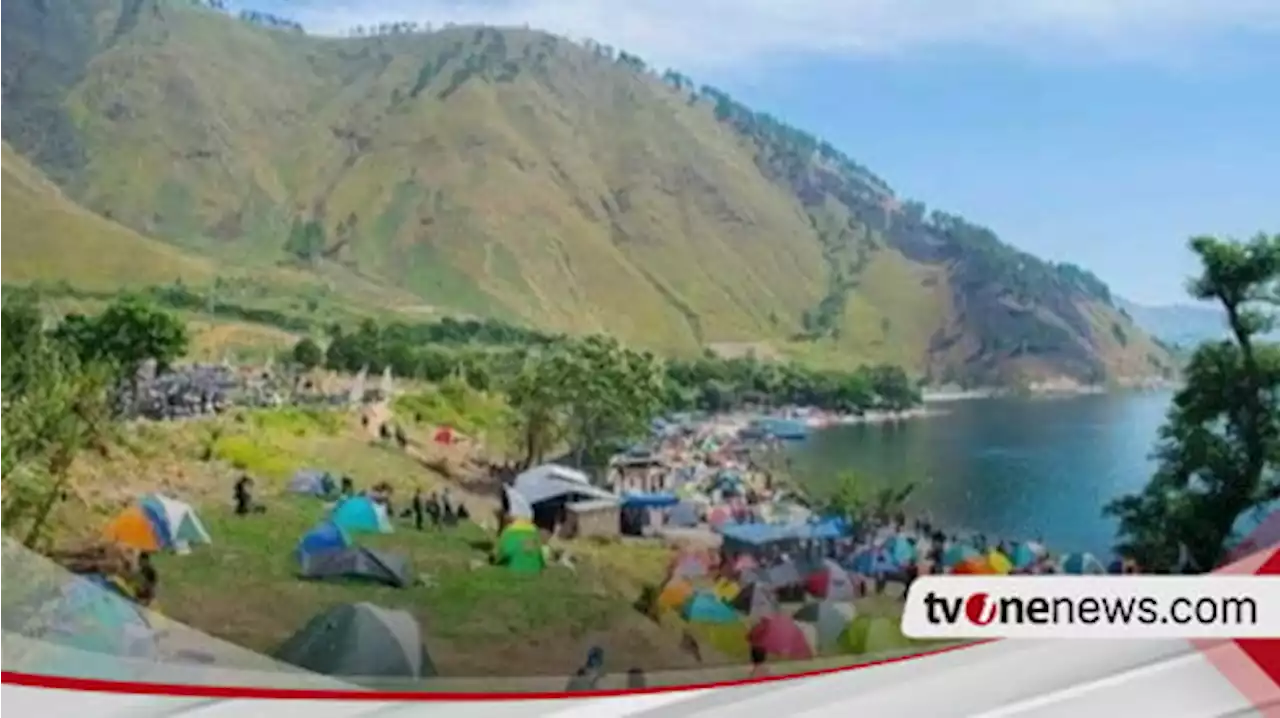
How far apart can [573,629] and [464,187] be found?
42cm

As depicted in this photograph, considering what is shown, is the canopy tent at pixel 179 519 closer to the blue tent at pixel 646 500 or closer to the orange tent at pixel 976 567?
the blue tent at pixel 646 500

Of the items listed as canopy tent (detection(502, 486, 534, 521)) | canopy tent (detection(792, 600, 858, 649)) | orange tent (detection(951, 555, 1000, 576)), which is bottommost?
canopy tent (detection(792, 600, 858, 649))

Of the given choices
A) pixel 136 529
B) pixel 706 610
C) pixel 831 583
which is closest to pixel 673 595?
pixel 706 610

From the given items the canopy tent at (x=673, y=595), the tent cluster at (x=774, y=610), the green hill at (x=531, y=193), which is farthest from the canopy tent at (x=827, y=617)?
the green hill at (x=531, y=193)

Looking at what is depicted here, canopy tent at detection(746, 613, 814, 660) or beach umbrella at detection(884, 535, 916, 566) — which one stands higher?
beach umbrella at detection(884, 535, 916, 566)

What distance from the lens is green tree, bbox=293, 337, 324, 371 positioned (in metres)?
1.57

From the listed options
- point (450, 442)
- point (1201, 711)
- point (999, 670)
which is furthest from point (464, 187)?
point (1201, 711)

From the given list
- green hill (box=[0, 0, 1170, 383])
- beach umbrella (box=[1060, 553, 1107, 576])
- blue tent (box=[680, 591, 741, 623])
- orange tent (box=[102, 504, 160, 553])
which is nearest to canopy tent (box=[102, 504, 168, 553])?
orange tent (box=[102, 504, 160, 553])

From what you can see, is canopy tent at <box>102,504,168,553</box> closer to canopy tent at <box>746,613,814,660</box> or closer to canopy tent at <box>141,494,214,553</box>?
canopy tent at <box>141,494,214,553</box>

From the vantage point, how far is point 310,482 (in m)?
1.56

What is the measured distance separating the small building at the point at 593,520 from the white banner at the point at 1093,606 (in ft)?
0.94

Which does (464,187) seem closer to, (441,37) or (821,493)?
(441,37)

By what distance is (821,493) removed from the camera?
5.24ft

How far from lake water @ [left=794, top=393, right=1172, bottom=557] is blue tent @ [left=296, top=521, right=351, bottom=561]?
0.42m
